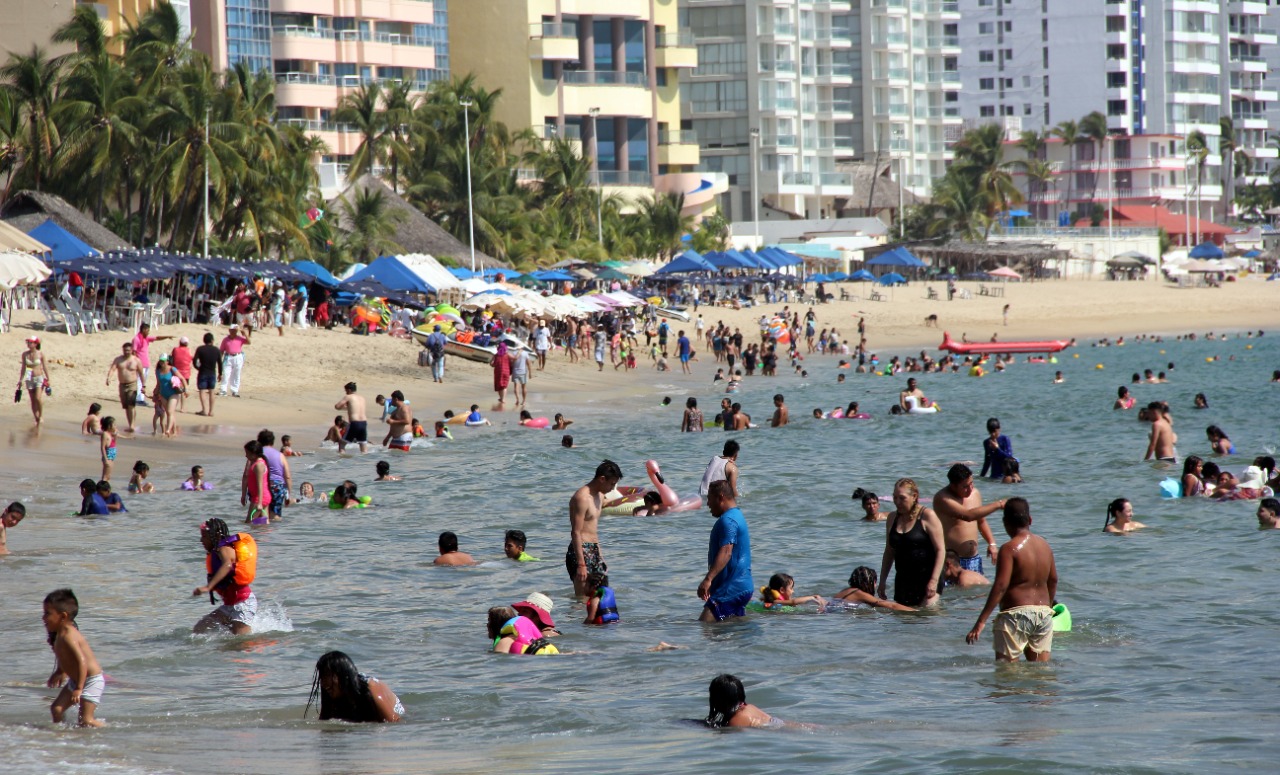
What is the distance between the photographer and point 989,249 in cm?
7550

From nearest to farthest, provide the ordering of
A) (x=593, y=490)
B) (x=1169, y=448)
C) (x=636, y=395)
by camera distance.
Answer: (x=593, y=490) < (x=1169, y=448) < (x=636, y=395)

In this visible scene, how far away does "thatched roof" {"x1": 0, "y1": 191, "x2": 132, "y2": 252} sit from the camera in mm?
38688

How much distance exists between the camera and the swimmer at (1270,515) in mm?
15781

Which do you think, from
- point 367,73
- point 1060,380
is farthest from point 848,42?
point 1060,380

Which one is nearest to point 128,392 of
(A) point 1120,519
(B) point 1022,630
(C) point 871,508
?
(C) point 871,508

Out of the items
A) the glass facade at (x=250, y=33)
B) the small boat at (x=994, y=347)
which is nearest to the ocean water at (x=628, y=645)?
the small boat at (x=994, y=347)

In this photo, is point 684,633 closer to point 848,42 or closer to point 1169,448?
point 1169,448

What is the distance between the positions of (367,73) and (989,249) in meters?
31.1

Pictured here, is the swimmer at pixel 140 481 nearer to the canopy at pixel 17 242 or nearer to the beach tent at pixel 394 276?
the canopy at pixel 17 242

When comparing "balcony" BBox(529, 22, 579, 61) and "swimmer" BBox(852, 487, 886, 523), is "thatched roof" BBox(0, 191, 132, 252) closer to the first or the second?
"swimmer" BBox(852, 487, 886, 523)

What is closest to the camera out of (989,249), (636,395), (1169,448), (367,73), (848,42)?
(1169,448)

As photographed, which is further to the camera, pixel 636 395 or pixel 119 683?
pixel 636 395

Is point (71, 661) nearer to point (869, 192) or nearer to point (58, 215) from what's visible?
point (58, 215)

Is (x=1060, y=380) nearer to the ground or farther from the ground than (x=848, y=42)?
nearer to the ground
